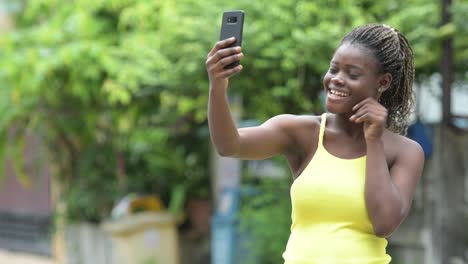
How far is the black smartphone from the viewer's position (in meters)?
2.47

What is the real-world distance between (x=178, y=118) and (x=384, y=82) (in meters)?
5.76

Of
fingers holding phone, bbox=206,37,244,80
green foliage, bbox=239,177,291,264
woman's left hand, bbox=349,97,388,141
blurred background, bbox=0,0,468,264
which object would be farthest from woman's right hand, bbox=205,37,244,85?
green foliage, bbox=239,177,291,264

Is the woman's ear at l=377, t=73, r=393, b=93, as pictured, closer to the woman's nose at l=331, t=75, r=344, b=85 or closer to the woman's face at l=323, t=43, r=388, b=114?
the woman's face at l=323, t=43, r=388, b=114

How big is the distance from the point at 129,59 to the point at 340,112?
4.70 meters

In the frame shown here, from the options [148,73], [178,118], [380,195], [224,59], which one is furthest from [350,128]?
[178,118]

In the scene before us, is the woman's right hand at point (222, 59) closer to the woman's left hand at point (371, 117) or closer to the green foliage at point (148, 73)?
the woman's left hand at point (371, 117)

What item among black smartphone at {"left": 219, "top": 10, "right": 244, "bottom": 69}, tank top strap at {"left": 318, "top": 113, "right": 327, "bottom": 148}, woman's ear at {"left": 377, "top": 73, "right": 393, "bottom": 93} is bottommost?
tank top strap at {"left": 318, "top": 113, "right": 327, "bottom": 148}

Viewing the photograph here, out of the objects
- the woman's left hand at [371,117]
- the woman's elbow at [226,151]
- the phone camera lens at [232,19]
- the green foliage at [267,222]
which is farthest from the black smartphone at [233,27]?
the green foliage at [267,222]

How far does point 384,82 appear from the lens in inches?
104

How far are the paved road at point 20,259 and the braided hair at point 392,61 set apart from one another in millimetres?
7957

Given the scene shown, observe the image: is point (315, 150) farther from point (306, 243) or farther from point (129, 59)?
point (129, 59)

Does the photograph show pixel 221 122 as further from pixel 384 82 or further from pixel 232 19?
pixel 384 82

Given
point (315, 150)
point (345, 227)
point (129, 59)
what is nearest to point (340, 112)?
point (315, 150)

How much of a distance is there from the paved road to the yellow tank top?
7.97 m
